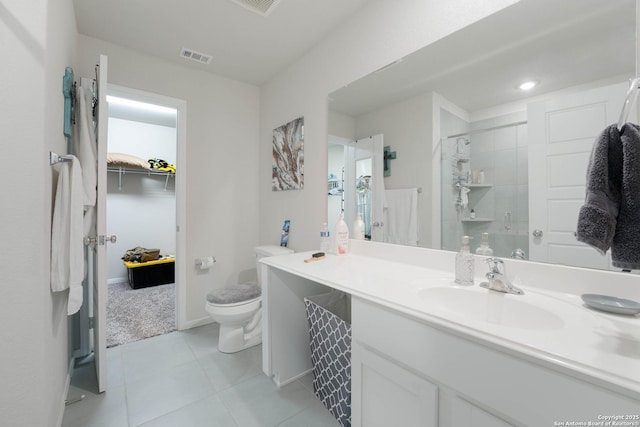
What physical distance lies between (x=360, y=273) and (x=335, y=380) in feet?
1.98

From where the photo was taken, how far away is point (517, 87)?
1.09 meters

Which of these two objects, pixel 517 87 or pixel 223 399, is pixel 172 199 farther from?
pixel 517 87

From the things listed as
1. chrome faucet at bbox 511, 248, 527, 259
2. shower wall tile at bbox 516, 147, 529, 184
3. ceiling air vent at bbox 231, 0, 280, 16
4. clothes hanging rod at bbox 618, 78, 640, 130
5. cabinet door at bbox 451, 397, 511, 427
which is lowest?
cabinet door at bbox 451, 397, 511, 427

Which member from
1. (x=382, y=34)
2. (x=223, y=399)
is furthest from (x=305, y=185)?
(x=223, y=399)

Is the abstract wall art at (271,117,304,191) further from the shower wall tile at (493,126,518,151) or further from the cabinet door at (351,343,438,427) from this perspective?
the cabinet door at (351,343,438,427)

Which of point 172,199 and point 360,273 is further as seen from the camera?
point 172,199

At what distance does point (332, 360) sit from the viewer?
1348 mm

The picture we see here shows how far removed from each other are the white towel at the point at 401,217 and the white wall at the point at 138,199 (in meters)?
3.74

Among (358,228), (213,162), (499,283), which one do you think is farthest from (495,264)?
(213,162)

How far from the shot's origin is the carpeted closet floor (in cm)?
230

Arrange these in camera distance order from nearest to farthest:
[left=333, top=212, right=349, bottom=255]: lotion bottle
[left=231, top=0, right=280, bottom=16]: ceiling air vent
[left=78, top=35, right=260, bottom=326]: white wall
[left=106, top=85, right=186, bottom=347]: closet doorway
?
1. [left=231, top=0, right=280, bottom=16]: ceiling air vent
2. [left=333, top=212, right=349, bottom=255]: lotion bottle
3. [left=78, top=35, right=260, bottom=326]: white wall
4. [left=106, top=85, right=186, bottom=347]: closet doorway

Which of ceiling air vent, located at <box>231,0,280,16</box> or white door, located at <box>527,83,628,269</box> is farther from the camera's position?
ceiling air vent, located at <box>231,0,280,16</box>

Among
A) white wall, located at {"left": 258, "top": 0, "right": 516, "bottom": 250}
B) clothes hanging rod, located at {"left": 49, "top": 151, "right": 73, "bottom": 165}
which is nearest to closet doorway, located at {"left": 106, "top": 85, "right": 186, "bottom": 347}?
white wall, located at {"left": 258, "top": 0, "right": 516, "bottom": 250}

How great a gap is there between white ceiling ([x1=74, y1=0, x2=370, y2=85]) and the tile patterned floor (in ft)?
8.09
